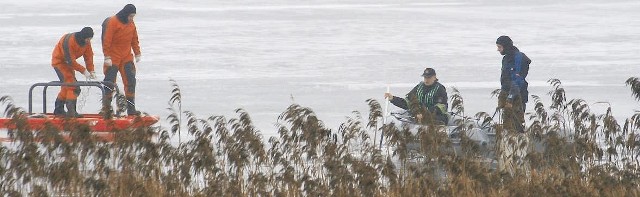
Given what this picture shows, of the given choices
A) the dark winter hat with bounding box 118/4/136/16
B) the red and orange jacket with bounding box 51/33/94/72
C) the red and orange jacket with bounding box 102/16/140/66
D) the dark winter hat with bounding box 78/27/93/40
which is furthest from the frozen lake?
the dark winter hat with bounding box 78/27/93/40

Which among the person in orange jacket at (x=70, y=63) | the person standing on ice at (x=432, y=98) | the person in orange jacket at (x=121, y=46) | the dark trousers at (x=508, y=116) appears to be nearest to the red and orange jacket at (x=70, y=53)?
Answer: the person in orange jacket at (x=70, y=63)

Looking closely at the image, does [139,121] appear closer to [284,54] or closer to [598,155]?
[598,155]

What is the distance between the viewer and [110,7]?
34.6 meters

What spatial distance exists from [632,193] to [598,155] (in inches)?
45.2

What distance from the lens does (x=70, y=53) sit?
1479 cm

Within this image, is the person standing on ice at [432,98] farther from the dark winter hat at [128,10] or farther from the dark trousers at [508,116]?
the dark winter hat at [128,10]

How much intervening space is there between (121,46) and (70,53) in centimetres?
111

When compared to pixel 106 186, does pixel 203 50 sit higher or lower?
higher

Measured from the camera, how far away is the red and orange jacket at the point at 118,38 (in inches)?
618

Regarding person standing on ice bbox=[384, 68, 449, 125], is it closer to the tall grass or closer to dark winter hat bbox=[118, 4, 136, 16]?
the tall grass

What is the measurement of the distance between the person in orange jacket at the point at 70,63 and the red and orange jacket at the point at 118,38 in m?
0.56

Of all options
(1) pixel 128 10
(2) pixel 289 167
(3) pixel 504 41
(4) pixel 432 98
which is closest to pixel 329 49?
(1) pixel 128 10

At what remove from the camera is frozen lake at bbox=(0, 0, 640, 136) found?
18.1m

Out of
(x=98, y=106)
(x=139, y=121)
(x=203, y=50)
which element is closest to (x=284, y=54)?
(x=203, y=50)
